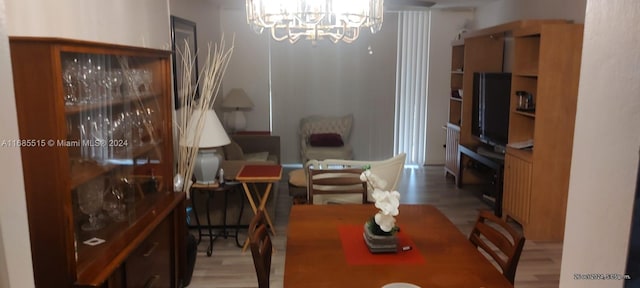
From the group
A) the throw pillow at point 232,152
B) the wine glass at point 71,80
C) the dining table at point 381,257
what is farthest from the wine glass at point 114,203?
the throw pillow at point 232,152

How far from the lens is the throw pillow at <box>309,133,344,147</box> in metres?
6.71

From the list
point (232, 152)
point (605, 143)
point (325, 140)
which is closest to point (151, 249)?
point (605, 143)

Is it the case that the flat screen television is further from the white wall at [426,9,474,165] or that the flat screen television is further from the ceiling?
the white wall at [426,9,474,165]

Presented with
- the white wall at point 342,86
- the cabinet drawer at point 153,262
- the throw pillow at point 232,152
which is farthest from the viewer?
the white wall at point 342,86

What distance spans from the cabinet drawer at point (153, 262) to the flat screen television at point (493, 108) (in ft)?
11.4

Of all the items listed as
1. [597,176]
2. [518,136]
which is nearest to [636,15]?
[597,176]

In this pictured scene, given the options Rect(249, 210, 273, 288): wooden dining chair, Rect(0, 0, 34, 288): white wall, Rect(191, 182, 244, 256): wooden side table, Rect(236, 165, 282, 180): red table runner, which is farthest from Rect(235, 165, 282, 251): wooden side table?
Rect(0, 0, 34, 288): white wall

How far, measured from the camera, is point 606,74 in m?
0.70

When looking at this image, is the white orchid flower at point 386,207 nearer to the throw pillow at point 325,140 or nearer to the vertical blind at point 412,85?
the throw pillow at point 325,140

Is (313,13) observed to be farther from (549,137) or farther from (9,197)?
(549,137)

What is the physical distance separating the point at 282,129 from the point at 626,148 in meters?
6.66

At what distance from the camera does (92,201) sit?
220cm

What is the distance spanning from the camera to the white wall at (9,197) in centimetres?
82

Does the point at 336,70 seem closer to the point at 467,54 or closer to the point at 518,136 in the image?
the point at 467,54
